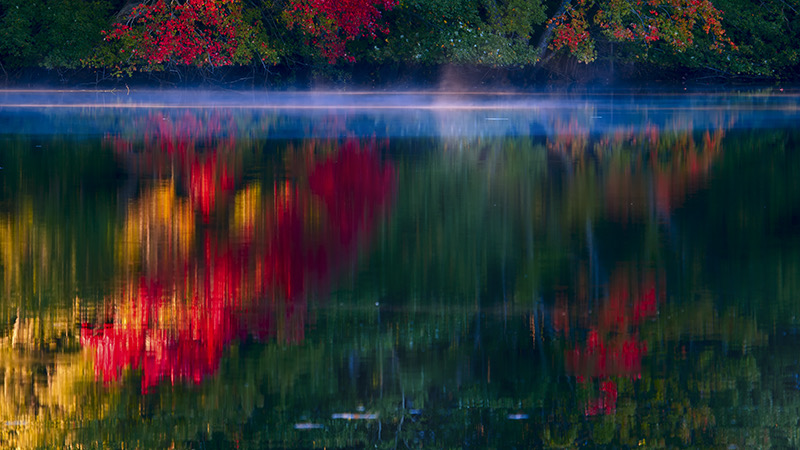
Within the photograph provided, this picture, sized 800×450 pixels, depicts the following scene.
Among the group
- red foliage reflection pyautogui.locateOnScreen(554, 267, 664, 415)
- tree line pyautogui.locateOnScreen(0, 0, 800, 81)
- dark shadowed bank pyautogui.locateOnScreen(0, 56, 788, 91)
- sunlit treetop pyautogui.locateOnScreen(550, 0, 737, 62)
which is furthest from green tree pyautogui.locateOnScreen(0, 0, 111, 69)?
red foliage reflection pyautogui.locateOnScreen(554, 267, 664, 415)

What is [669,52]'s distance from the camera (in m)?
37.1

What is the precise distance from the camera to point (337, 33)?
31.4 metres

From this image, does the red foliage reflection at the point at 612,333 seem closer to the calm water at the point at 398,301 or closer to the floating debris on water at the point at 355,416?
the calm water at the point at 398,301

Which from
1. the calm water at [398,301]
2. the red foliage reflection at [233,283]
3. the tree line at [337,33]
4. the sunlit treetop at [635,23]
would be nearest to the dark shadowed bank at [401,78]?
the tree line at [337,33]

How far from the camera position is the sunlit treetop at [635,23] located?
32.2 metres

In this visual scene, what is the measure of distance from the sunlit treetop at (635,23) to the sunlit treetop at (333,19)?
507 centimetres

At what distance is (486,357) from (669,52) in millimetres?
32597

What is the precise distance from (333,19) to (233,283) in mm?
23524

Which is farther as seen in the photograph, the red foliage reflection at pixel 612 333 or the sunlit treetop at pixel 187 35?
the sunlit treetop at pixel 187 35

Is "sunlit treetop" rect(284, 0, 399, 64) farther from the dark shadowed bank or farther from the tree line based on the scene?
the dark shadowed bank

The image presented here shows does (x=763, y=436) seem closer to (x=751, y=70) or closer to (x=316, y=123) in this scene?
(x=316, y=123)

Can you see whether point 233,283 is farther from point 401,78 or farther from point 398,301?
point 401,78

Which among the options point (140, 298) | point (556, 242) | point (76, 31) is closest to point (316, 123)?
point (76, 31)

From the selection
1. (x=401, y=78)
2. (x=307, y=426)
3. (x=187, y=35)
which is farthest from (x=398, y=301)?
(x=401, y=78)
